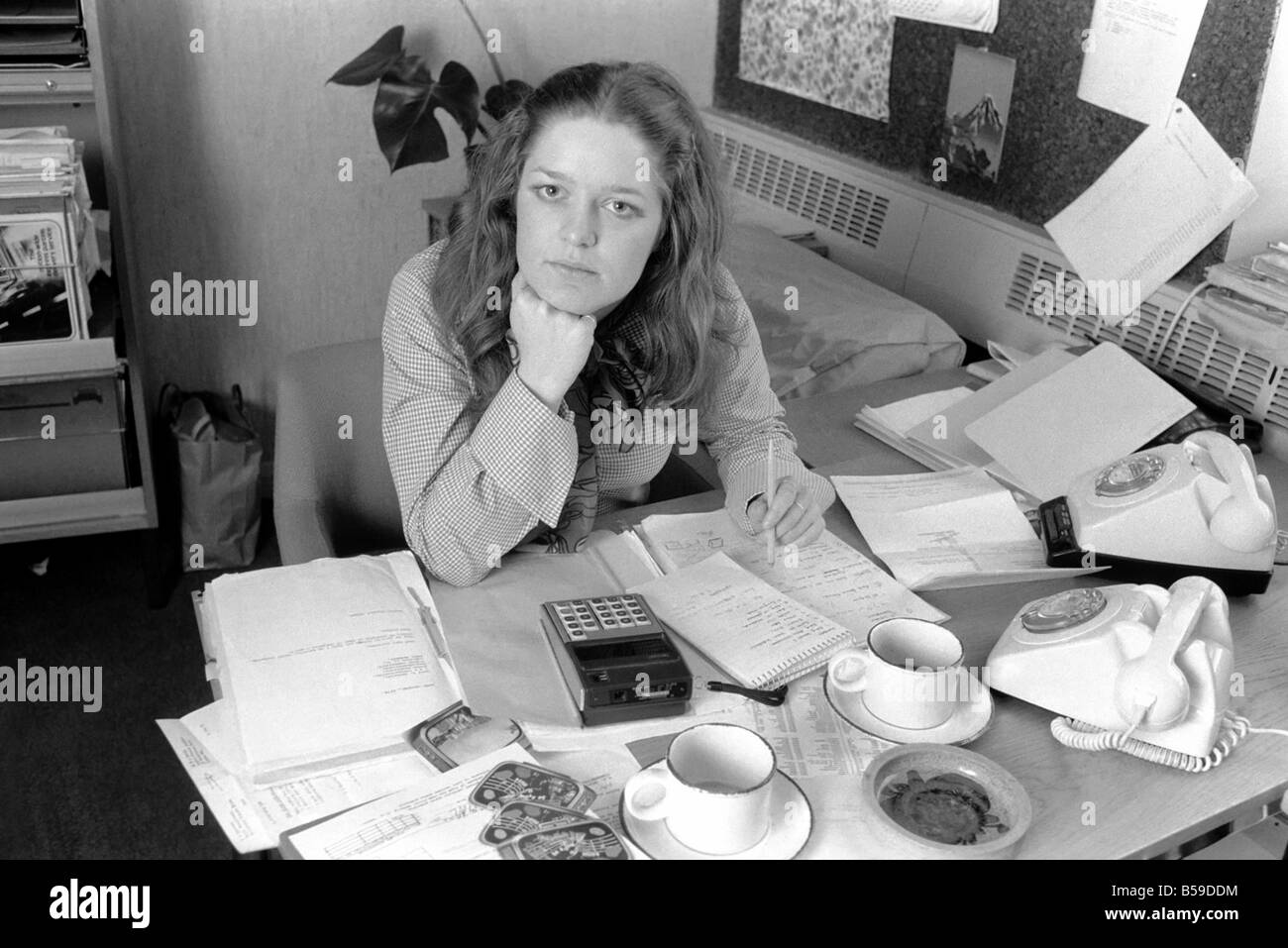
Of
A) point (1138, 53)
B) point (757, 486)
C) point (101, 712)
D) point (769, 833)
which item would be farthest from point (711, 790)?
point (101, 712)

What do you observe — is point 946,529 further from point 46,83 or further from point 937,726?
point 46,83

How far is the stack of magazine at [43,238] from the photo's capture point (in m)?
1.84

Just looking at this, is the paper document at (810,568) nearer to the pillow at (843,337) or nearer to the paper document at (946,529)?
the paper document at (946,529)

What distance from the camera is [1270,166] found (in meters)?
1.59

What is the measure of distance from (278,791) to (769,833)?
1.17 feet

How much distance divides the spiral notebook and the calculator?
57 mm

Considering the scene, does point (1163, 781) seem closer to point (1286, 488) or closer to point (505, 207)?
point (1286, 488)

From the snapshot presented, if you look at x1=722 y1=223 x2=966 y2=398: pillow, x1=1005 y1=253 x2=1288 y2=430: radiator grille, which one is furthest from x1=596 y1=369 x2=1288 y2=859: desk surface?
x1=722 y1=223 x2=966 y2=398: pillow

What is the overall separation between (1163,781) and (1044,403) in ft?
2.21

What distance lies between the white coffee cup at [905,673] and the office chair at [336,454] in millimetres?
584

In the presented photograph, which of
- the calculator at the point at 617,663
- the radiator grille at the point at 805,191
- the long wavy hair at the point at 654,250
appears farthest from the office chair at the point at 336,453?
the radiator grille at the point at 805,191

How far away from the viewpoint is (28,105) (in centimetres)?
222

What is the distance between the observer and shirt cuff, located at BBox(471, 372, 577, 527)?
3.84ft
